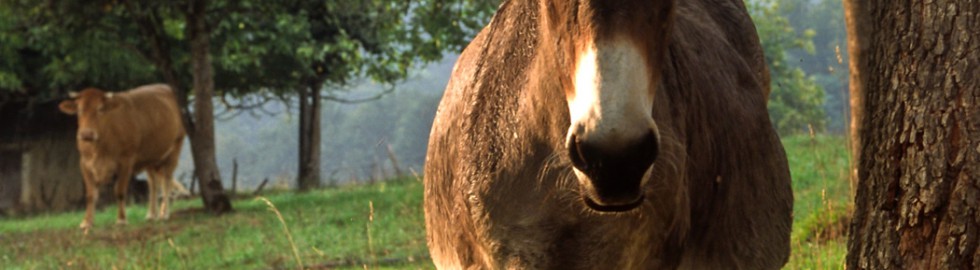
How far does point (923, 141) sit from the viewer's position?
124 inches

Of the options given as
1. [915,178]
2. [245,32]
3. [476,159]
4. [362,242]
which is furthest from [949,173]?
[245,32]

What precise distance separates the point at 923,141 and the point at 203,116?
1473 centimetres

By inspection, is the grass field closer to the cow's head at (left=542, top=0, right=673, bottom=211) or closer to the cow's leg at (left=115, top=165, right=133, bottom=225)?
the cow's leg at (left=115, top=165, right=133, bottom=225)

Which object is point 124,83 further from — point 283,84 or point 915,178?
point 915,178

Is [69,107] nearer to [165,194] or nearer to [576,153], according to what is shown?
[165,194]

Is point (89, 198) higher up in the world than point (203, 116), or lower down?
lower down

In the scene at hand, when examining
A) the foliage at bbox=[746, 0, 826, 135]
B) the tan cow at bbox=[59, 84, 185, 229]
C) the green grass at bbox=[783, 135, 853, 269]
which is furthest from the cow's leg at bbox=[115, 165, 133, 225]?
the foliage at bbox=[746, 0, 826, 135]

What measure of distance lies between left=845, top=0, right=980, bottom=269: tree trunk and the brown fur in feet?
0.92

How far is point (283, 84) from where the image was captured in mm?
27562

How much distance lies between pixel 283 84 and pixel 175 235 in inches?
589

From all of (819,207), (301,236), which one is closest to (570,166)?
(819,207)

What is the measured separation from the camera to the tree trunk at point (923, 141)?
3.04 metres

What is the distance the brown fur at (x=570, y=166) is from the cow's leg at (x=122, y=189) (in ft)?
43.0

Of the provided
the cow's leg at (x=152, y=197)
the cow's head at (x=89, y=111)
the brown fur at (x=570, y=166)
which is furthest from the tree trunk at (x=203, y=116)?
the brown fur at (x=570, y=166)
